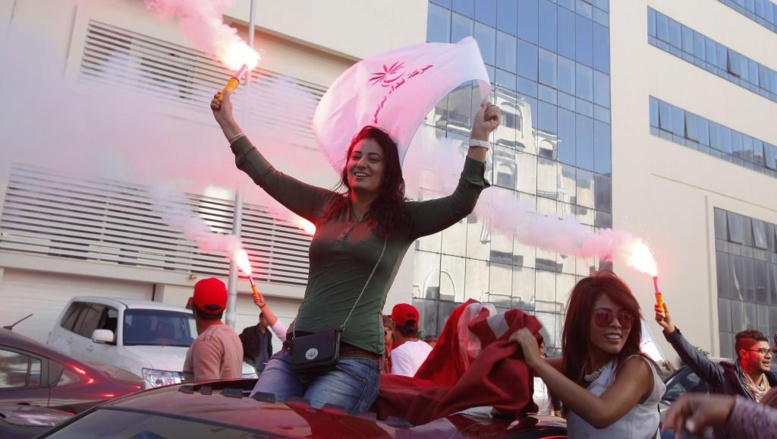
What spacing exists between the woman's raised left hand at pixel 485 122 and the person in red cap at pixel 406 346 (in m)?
2.76

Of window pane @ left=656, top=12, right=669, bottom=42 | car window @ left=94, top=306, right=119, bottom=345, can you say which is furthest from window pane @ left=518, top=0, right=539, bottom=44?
car window @ left=94, top=306, right=119, bottom=345

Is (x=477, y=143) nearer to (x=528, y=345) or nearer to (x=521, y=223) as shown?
(x=528, y=345)

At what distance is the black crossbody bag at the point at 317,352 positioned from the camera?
8.39 feet

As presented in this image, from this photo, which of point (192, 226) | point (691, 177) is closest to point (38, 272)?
point (192, 226)

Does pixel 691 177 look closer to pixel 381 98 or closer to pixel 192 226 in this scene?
pixel 192 226

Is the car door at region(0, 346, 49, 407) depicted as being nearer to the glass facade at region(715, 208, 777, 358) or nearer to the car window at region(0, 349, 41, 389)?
the car window at region(0, 349, 41, 389)

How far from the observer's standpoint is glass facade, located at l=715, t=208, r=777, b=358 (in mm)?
28984

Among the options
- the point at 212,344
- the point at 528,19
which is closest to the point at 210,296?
the point at 212,344

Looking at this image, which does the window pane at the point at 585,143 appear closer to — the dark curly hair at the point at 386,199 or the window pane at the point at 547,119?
the window pane at the point at 547,119

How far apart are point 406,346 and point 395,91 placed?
9.32ft

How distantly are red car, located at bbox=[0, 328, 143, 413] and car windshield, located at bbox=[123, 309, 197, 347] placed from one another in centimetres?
283

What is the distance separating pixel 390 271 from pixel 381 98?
1531 millimetres

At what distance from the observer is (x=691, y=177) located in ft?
94.6

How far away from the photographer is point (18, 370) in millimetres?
5086
